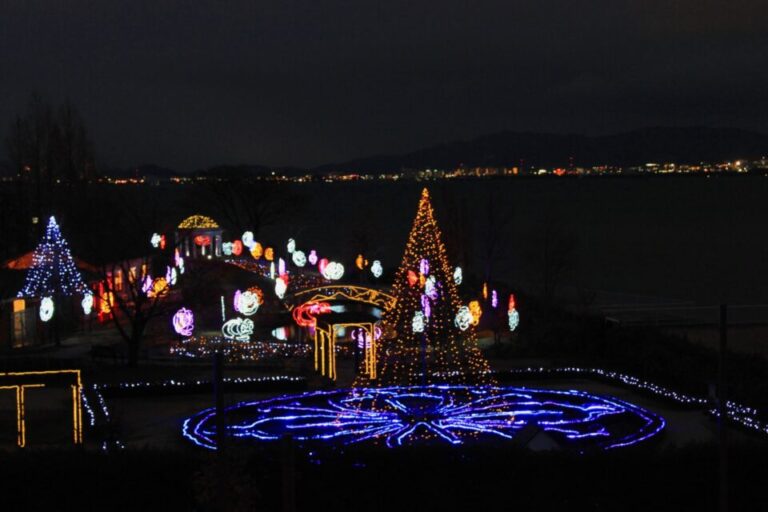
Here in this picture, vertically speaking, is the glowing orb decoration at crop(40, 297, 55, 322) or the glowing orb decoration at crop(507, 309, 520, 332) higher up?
the glowing orb decoration at crop(40, 297, 55, 322)

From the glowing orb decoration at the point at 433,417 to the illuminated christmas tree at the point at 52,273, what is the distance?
37.7 feet

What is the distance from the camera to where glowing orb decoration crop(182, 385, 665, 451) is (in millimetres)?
16047

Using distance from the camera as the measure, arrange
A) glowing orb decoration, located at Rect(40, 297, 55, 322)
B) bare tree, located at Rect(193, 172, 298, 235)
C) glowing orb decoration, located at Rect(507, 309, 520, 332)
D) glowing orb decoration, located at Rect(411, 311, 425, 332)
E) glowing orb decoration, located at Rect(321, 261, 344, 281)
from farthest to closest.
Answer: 1. bare tree, located at Rect(193, 172, 298, 235)
2. glowing orb decoration, located at Rect(321, 261, 344, 281)
3. glowing orb decoration, located at Rect(507, 309, 520, 332)
4. glowing orb decoration, located at Rect(40, 297, 55, 322)
5. glowing orb decoration, located at Rect(411, 311, 425, 332)

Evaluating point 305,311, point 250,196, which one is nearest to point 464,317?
point 305,311

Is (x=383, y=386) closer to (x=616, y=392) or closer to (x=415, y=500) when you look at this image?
(x=616, y=392)

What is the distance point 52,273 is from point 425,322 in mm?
14244

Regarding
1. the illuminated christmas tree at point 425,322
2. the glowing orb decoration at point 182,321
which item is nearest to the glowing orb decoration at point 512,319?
the illuminated christmas tree at point 425,322

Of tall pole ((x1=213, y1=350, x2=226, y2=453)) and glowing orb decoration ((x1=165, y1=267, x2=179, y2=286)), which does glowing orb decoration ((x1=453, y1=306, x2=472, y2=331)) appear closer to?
glowing orb decoration ((x1=165, y1=267, x2=179, y2=286))

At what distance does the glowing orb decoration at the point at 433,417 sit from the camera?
632 inches

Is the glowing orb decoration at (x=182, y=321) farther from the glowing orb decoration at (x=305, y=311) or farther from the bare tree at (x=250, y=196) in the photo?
the bare tree at (x=250, y=196)

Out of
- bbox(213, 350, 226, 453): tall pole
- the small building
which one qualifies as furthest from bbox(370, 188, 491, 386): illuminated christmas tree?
the small building

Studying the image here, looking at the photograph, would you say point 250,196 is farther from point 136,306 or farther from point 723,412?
point 723,412

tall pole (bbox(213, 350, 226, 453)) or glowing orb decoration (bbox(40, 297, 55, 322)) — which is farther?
glowing orb decoration (bbox(40, 297, 55, 322))

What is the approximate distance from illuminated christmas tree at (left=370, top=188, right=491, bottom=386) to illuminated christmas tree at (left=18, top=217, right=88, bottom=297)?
38.4ft
